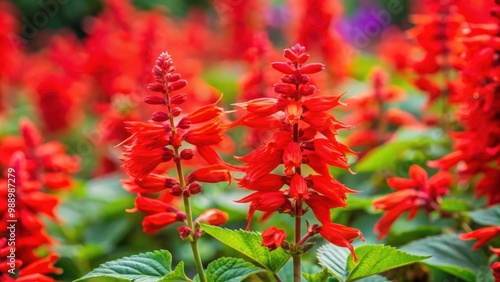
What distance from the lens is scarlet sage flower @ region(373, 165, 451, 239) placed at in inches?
84.0

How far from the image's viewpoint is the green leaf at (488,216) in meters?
2.05

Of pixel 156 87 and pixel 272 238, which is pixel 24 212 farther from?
pixel 272 238

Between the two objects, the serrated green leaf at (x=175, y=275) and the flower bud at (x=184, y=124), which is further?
the flower bud at (x=184, y=124)

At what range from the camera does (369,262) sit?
1705 mm

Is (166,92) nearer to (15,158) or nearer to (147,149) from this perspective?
(147,149)

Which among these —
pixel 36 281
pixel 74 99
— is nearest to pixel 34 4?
pixel 74 99

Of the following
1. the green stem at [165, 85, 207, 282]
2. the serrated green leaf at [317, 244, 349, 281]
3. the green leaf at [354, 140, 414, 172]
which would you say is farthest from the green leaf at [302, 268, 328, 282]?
the green leaf at [354, 140, 414, 172]

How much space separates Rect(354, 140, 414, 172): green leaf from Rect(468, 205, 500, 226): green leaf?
2.15ft

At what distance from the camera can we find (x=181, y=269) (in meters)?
1.65

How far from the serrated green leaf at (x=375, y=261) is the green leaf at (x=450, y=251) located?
1.22ft

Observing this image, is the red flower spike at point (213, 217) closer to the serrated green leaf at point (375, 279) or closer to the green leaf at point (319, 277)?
the green leaf at point (319, 277)

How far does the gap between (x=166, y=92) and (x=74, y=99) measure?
9.10 feet

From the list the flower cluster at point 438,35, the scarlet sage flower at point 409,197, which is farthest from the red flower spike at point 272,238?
the flower cluster at point 438,35

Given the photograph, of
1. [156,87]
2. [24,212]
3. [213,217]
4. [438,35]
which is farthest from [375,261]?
[438,35]
